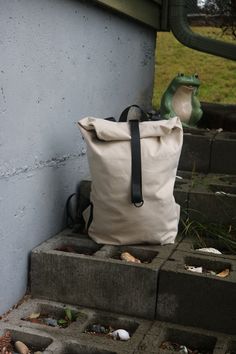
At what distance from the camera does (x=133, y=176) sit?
8.10 feet

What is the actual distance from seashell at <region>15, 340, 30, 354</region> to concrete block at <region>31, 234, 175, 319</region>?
1.30 feet

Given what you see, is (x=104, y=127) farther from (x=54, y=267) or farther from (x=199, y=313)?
(x=199, y=313)

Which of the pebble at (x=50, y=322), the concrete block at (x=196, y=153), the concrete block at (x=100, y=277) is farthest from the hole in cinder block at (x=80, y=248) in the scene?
the concrete block at (x=196, y=153)

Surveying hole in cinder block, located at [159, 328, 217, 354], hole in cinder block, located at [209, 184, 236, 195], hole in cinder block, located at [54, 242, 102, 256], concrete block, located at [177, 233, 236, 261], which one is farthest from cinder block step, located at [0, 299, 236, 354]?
hole in cinder block, located at [209, 184, 236, 195]

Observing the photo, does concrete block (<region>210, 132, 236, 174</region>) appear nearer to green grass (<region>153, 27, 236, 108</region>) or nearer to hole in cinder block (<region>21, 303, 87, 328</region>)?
hole in cinder block (<region>21, 303, 87, 328</region>)

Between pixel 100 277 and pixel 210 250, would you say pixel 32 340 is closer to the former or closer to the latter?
pixel 100 277

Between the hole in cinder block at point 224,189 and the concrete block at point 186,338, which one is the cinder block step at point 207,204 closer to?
the hole in cinder block at point 224,189

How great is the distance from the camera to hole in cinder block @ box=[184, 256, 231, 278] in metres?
2.46

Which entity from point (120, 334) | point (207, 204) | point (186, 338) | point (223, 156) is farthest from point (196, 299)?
point (223, 156)

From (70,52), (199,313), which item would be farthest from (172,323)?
(70,52)

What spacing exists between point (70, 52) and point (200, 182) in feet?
3.75

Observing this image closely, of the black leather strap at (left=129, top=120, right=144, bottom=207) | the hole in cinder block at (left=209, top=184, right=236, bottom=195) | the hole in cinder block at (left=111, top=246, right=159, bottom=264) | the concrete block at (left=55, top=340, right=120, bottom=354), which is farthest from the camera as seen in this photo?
the hole in cinder block at (left=209, top=184, right=236, bottom=195)

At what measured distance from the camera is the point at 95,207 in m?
2.64

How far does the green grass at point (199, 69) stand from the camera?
6.61m
